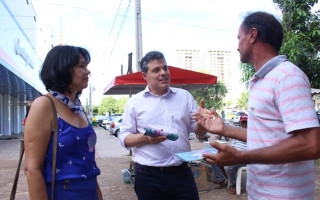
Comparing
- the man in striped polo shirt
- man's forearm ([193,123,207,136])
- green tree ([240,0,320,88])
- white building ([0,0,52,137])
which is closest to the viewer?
the man in striped polo shirt

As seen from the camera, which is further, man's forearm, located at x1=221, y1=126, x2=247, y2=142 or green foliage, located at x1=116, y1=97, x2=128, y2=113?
green foliage, located at x1=116, y1=97, x2=128, y2=113

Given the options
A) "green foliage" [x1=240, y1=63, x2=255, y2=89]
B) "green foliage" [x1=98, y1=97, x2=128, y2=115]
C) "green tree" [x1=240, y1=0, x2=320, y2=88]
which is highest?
"green tree" [x1=240, y1=0, x2=320, y2=88]

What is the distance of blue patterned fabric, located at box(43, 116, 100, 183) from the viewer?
1631mm

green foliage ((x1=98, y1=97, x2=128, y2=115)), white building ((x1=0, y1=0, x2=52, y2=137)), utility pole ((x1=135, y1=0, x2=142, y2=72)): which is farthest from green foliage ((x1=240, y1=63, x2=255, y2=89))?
green foliage ((x1=98, y1=97, x2=128, y2=115))

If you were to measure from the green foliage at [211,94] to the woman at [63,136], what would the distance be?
105 ft

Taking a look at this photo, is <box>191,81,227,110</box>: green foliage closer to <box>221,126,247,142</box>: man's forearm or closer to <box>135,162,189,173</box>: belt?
<box>135,162,189,173</box>: belt

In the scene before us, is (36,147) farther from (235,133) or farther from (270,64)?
(270,64)

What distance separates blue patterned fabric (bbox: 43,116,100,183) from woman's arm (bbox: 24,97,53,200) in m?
0.05

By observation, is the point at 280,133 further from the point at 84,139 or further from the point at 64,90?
the point at 64,90

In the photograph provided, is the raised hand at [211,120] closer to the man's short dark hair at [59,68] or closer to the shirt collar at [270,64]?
the shirt collar at [270,64]

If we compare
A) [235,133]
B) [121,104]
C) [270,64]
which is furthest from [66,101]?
[121,104]

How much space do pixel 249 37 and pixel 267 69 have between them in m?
0.23

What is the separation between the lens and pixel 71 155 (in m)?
1.69

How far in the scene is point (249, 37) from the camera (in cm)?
164
